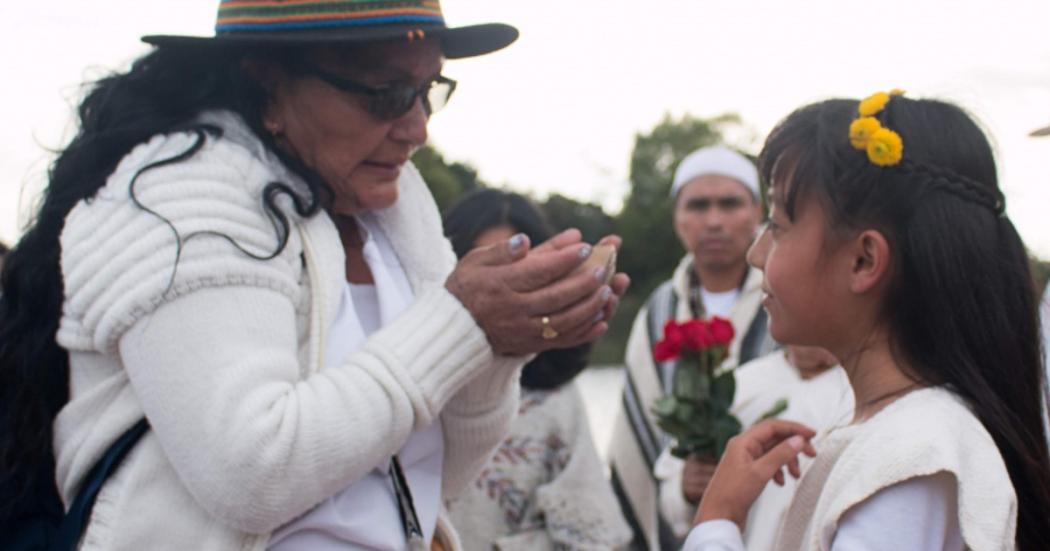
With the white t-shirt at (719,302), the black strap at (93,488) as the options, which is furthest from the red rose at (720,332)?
the black strap at (93,488)

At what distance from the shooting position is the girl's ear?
Result: 2123 mm

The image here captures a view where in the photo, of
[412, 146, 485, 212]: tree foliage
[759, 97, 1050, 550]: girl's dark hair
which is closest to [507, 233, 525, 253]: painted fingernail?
[759, 97, 1050, 550]: girl's dark hair

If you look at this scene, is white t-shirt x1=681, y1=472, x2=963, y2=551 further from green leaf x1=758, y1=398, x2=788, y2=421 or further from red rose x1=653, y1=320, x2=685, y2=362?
red rose x1=653, y1=320, x2=685, y2=362

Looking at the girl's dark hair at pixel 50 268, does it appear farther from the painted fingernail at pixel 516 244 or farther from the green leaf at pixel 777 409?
the green leaf at pixel 777 409

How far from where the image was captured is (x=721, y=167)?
18.9 feet

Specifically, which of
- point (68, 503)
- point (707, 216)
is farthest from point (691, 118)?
point (68, 503)

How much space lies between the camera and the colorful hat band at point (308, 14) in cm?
214

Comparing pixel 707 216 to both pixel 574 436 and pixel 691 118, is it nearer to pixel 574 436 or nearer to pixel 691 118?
pixel 574 436

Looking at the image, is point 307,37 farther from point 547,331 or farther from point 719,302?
point 719,302

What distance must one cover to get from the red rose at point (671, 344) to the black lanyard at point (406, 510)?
5.13 ft

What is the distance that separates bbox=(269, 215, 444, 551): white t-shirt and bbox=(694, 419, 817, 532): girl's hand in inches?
21.5

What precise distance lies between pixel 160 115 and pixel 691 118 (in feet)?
189

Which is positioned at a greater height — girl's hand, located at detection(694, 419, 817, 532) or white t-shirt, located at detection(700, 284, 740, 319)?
girl's hand, located at detection(694, 419, 817, 532)

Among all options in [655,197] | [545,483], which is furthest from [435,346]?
[655,197]
